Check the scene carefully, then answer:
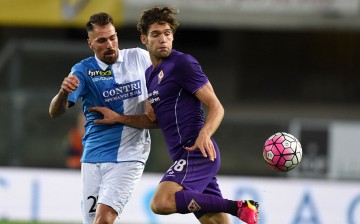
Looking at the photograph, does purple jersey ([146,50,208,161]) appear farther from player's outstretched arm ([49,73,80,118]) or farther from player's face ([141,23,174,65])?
player's outstretched arm ([49,73,80,118])

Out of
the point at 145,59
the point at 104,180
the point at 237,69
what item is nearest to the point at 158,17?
the point at 145,59

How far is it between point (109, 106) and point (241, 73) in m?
11.4

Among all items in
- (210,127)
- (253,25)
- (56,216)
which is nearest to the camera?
(210,127)

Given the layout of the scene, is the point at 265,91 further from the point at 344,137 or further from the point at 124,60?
the point at 124,60

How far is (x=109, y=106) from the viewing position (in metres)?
8.32

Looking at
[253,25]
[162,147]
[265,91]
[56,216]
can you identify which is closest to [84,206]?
[56,216]

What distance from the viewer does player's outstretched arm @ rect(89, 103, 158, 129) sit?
8.23 meters

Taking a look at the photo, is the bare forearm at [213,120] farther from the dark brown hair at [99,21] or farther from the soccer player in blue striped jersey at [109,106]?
the dark brown hair at [99,21]

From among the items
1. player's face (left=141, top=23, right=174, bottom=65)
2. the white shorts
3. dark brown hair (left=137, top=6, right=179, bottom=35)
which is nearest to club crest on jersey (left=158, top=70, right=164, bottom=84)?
player's face (left=141, top=23, right=174, bottom=65)

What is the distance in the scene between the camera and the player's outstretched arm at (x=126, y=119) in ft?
27.0

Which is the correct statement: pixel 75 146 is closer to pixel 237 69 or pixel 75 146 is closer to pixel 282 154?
pixel 237 69

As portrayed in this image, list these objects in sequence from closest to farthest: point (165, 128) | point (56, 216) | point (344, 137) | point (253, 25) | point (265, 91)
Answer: point (165, 128) → point (56, 216) → point (344, 137) → point (253, 25) → point (265, 91)

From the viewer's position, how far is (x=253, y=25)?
17000 millimetres

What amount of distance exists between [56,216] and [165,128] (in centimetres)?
519
